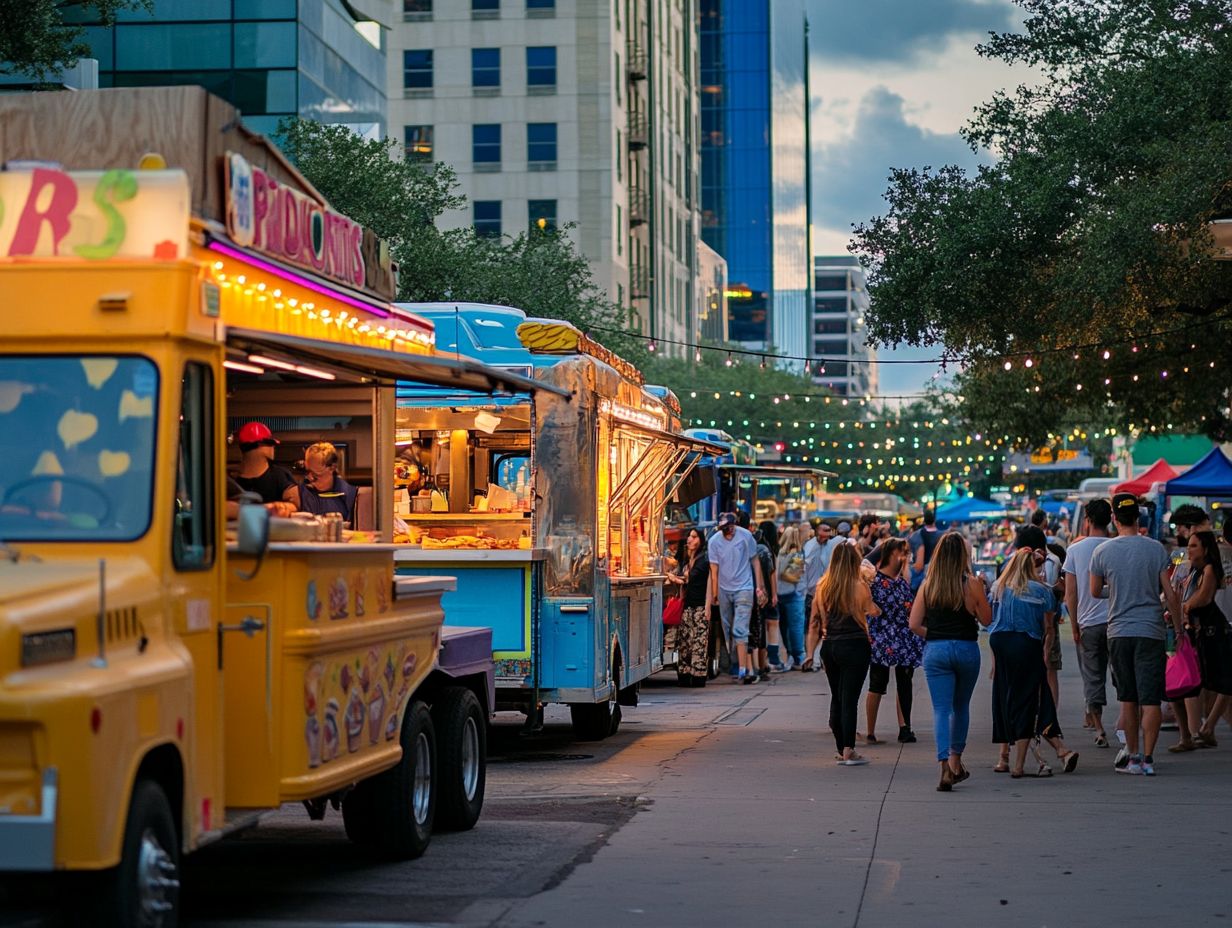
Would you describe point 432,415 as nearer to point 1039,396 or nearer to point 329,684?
point 329,684

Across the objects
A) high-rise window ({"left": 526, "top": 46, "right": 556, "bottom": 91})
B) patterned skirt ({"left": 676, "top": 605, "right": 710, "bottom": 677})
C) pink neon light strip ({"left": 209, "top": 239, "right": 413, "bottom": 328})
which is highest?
high-rise window ({"left": 526, "top": 46, "right": 556, "bottom": 91})

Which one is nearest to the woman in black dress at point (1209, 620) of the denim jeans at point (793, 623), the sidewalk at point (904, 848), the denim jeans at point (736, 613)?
the sidewalk at point (904, 848)

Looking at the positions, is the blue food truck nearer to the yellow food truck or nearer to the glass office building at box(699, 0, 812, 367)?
the yellow food truck

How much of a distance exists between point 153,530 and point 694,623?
54.2 ft

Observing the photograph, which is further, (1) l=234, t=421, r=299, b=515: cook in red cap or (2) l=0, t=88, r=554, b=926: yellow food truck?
(1) l=234, t=421, r=299, b=515: cook in red cap

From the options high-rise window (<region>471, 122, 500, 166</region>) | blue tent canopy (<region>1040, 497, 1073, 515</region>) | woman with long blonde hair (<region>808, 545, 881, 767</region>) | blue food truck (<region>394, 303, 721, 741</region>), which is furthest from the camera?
high-rise window (<region>471, 122, 500, 166</region>)

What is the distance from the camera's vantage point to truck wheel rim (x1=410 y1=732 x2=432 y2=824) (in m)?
9.89

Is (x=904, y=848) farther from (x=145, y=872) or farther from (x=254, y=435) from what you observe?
(x=145, y=872)

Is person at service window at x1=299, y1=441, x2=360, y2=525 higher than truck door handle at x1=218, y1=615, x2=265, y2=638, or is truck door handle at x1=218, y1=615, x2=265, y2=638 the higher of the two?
person at service window at x1=299, y1=441, x2=360, y2=525

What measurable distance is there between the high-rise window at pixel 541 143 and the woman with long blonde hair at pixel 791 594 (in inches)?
2056

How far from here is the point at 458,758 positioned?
1055 cm

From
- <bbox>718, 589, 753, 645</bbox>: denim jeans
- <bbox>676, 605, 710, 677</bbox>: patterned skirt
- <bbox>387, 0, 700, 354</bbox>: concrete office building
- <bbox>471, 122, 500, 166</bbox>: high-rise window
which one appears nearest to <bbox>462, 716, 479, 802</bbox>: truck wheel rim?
<bbox>676, 605, 710, 677</bbox>: patterned skirt

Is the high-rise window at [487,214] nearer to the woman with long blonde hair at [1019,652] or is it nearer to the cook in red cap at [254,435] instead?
the woman with long blonde hair at [1019,652]

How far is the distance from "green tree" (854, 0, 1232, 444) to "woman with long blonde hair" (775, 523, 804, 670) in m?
3.71
